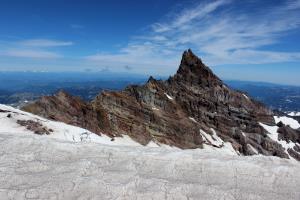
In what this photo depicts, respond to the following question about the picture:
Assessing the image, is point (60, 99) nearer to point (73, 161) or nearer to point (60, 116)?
point (60, 116)

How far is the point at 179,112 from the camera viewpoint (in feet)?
380

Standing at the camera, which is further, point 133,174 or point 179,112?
point 179,112

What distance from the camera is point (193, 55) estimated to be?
14725cm

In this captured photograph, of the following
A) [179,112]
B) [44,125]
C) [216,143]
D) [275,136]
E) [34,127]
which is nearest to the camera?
[34,127]

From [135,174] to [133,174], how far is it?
3.4 inches

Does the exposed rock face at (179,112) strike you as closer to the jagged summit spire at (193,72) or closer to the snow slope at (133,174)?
the jagged summit spire at (193,72)

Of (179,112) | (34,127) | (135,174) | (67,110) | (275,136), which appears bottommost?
(275,136)

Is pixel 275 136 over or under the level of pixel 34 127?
under

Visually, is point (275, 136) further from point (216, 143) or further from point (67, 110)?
point (67, 110)

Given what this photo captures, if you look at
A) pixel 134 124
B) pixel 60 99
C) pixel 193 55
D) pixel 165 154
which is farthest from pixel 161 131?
pixel 165 154

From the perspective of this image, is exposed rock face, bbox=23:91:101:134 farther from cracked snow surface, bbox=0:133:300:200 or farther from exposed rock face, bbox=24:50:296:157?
cracked snow surface, bbox=0:133:300:200

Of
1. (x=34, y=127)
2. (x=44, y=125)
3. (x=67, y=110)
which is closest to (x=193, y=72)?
(x=67, y=110)

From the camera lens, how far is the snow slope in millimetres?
12602

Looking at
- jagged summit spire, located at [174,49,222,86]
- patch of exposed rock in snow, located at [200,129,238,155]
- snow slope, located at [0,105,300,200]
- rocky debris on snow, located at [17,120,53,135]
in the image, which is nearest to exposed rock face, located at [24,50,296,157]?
jagged summit spire, located at [174,49,222,86]
